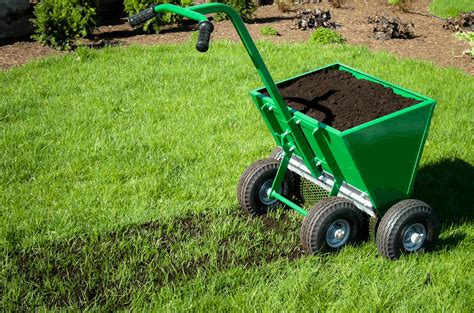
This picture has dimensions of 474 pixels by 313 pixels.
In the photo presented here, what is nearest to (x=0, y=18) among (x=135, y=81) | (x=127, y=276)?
(x=135, y=81)

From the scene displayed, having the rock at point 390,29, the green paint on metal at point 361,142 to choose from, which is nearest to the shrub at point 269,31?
the rock at point 390,29

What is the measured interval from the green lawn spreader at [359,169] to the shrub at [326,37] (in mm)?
4525

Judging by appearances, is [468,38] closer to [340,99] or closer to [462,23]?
[462,23]

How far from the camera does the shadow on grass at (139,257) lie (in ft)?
13.8

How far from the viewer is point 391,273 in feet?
13.9

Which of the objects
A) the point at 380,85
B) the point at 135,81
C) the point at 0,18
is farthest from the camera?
the point at 0,18

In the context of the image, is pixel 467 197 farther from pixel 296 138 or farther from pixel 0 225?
pixel 0 225

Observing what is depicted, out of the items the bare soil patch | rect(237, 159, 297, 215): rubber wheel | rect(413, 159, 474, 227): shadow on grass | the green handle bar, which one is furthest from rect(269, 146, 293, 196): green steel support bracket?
the bare soil patch

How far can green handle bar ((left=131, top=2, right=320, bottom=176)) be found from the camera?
385 cm

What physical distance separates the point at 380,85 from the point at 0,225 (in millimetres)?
3103

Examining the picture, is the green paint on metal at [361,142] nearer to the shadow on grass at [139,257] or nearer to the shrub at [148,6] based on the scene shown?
the shadow on grass at [139,257]

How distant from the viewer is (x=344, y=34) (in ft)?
31.8

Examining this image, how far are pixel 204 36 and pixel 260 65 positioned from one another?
0.74m

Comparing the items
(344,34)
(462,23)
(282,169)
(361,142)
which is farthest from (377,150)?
(462,23)
